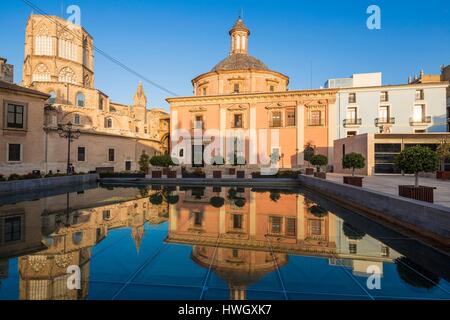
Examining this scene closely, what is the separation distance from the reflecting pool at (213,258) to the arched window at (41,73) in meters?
47.8

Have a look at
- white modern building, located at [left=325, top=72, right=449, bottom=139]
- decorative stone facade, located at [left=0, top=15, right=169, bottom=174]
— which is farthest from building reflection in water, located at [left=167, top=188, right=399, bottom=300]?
white modern building, located at [left=325, top=72, right=449, bottom=139]

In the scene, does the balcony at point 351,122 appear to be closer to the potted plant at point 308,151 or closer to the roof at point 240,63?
the potted plant at point 308,151

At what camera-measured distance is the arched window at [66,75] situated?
1774 inches

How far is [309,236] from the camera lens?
5.79 meters

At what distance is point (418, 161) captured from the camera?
7848 mm

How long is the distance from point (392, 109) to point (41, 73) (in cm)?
5777

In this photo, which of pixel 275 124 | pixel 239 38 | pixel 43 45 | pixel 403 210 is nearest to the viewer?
pixel 403 210

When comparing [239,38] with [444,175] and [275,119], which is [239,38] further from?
[444,175]

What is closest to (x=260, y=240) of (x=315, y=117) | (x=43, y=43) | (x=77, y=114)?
(x=315, y=117)

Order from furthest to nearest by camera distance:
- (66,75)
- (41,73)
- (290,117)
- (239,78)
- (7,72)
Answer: (66,75)
(41,73)
(239,78)
(7,72)
(290,117)

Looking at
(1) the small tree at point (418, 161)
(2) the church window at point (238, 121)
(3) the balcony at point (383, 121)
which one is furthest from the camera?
(2) the church window at point (238, 121)

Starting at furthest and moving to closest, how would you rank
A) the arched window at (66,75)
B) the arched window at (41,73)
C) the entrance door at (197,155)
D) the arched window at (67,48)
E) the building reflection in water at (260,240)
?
1. the arched window at (67,48)
2. the arched window at (66,75)
3. the arched window at (41,73)
4. the entrance door at (197,155)
5. the building reflection in water at (260,240)

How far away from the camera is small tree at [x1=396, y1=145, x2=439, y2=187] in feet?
25.5

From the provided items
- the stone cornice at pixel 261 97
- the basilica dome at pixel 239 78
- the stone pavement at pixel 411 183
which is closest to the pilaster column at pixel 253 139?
the stone cornice at pixel 261 97
